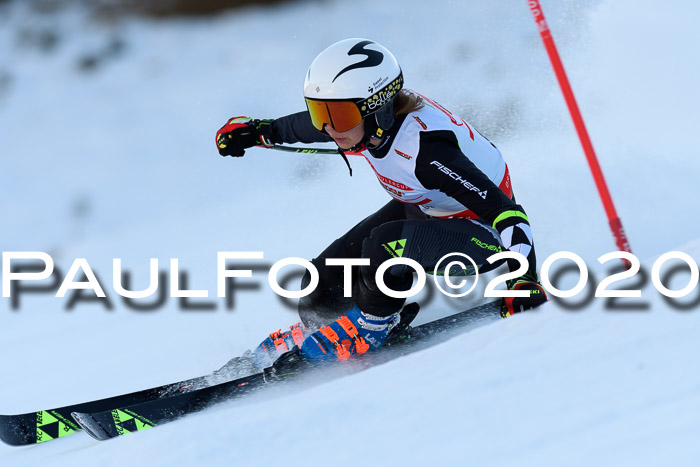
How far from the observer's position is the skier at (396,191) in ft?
8.41

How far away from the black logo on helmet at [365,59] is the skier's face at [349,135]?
204mm

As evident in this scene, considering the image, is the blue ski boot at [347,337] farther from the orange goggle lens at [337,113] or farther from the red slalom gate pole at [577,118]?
the red slalom gate pole at [577,118]

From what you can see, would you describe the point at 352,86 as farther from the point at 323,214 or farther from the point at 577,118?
the point at 323,214

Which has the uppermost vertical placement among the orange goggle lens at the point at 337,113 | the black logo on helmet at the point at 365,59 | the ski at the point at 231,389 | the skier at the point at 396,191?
the black logo on helmet at the point at 365,59

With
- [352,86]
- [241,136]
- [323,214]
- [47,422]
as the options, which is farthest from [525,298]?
[323,214]

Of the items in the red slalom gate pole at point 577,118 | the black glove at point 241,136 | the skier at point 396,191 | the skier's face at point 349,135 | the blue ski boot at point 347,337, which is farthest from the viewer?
the black glove at point 241,136

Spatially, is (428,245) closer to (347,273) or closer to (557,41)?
(347,273)

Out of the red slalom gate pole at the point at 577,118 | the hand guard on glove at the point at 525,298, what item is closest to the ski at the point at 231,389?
the hand guard on glove at the point at 525,298

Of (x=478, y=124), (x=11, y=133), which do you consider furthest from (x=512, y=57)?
(x=11, y=133)

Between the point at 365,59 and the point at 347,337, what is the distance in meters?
1.17

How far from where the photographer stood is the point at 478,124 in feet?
17.6

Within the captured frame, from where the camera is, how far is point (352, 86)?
2.57m

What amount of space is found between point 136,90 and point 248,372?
3.49 metres

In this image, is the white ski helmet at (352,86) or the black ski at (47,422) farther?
the black ski at (47,422)
